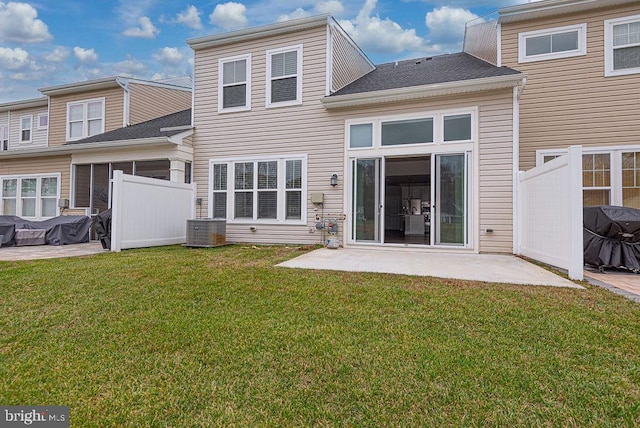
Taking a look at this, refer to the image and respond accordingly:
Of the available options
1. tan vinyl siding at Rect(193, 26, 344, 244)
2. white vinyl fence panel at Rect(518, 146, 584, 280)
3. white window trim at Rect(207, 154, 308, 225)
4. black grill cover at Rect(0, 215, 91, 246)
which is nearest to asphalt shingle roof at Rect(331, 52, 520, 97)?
tan vinyl siding at Rect(193, 26, 344, 244)

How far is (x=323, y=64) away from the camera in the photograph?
8.51 metres

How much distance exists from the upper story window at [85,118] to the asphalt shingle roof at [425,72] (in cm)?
919

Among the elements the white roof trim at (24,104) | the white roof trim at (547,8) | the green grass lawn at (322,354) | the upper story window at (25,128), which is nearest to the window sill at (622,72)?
the white roof trim at (547,8)

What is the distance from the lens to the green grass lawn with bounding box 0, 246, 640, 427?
1.80 meters

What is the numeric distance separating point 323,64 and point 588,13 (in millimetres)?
6126

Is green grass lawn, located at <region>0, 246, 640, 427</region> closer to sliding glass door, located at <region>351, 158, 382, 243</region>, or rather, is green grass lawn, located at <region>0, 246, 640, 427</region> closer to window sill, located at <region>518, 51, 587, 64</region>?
sliding glass door, located at <region>351, 158, 382, 243</region>

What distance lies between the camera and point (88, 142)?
10.0 meters

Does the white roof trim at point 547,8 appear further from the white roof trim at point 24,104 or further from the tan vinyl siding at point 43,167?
the white roof trim at point 24,104

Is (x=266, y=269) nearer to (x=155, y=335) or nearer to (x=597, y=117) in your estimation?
(x=155, y=335)

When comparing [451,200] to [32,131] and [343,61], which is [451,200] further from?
[32,131]

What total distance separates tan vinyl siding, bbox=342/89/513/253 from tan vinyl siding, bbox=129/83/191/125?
11.2 meters

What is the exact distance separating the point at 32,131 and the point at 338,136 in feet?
44.6

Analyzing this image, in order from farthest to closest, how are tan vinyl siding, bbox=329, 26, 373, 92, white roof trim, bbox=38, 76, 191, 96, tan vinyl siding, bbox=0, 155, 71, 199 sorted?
white roof trim, bbox=38, 76, 191, 96 → tan vinyl siding, bbox=0, 155, 71, 199 → tan vinyl siding, bbox=329, 26, 373, 92

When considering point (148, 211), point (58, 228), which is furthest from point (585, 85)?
point (58, 228)
